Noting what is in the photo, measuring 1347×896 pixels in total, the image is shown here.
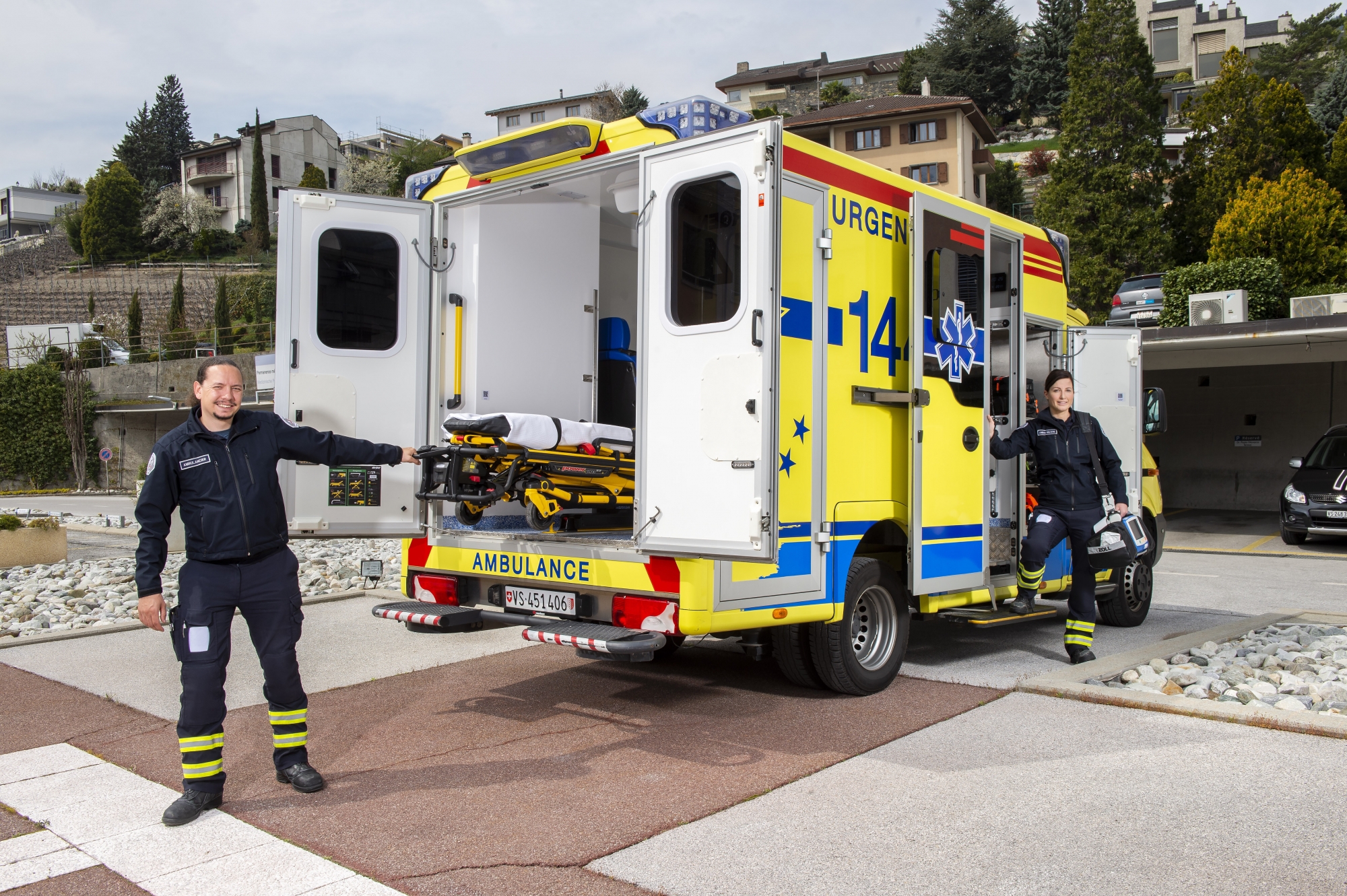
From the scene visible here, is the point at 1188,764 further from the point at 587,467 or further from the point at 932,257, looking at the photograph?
the point at 587,467

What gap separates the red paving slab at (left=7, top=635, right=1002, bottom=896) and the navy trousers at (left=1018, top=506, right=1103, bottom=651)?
3.27 feet

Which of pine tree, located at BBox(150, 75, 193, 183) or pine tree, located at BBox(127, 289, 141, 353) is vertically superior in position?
pine tree, located at BBox(150, 75, 193, 183)

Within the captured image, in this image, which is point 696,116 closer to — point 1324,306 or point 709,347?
point 709,347

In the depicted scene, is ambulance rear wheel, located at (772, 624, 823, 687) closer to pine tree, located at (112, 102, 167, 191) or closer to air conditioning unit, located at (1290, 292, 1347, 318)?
air conditioning unit, located at (1290, 292, 1347, 318)

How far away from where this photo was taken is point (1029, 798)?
3.86m

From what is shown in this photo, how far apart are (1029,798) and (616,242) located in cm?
444

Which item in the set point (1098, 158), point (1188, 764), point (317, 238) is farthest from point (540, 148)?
point (1098, 158)

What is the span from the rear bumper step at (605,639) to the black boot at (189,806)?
4.43ft

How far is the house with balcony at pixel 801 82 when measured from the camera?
78.9 metres

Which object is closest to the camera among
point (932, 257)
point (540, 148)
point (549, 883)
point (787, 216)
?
point (549, 883)

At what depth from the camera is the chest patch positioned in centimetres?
390

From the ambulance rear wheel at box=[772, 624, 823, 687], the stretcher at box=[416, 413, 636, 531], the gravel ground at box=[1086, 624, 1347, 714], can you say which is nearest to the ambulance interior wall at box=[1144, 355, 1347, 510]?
the gravel ground at box=[1086, 624, 1347, 714]

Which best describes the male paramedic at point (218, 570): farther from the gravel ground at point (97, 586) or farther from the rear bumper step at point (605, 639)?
the gravel ground at point (97, 586)

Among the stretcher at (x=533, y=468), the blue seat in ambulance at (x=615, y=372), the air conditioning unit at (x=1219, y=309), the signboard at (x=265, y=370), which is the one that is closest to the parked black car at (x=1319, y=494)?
the air conditioning unit at (x=1219, y=309)
